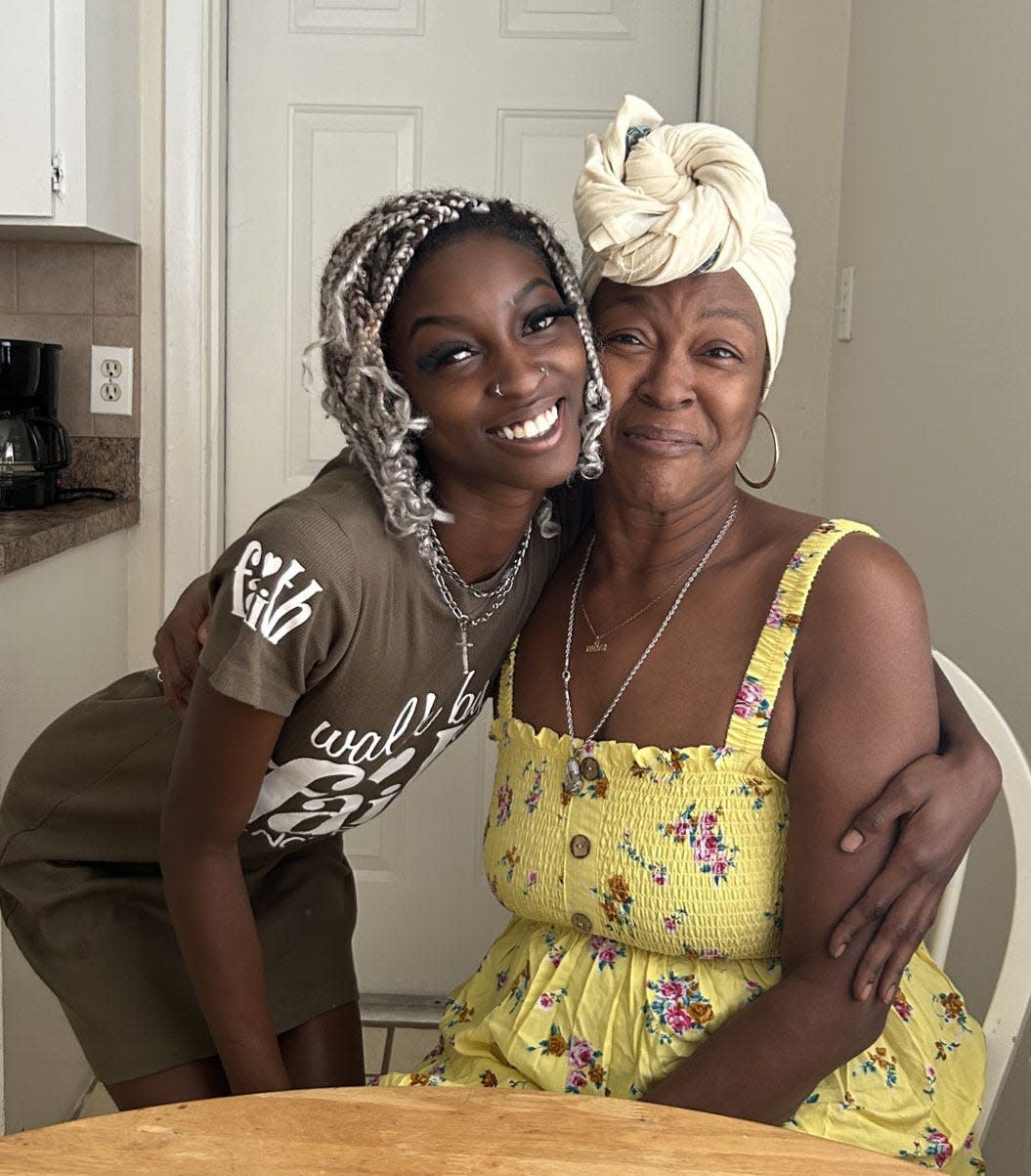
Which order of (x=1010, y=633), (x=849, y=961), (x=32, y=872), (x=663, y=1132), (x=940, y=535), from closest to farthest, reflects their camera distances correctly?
(x=663, y=1132), (x=849, y=961), (x=32, y=872), (x=1010, y=633), (x=940, y=535)

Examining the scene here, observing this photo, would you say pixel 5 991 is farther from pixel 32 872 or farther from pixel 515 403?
pixel 515 403

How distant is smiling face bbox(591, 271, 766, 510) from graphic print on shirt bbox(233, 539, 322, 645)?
0.34 m

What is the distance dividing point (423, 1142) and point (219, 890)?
1.44ft

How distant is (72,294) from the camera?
98.6 inches

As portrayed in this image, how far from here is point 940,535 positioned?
1.82 metres

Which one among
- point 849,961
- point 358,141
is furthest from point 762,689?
point 358,141

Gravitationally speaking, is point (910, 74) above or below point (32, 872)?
above

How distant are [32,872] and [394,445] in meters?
0.67

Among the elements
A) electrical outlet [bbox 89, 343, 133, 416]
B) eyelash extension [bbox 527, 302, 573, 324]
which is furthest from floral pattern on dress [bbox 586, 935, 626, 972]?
electrical outlet [bbox 89, 343, 133, 416]

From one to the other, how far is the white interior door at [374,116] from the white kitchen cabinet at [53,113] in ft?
1.18

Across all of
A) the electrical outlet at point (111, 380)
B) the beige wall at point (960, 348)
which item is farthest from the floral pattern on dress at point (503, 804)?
the electrical outlet at point (111, 380)

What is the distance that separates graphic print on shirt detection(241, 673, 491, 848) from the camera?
46.4 inches

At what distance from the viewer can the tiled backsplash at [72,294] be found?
2.50 m

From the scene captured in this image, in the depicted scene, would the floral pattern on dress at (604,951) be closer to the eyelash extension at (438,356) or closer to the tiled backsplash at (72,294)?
the eyelash extension at (438,356)
